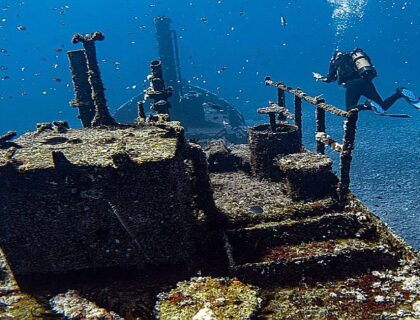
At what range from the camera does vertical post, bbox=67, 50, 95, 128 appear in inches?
391

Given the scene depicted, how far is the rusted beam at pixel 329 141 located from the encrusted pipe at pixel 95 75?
491 centimetres

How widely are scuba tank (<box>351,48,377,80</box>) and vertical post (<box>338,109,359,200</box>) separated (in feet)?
20.6

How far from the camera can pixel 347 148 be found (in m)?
6.85

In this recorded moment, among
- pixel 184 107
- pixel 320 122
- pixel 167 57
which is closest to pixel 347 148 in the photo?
pixel 320 122

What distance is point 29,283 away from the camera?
552cm

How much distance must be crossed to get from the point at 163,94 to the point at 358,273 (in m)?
8.07

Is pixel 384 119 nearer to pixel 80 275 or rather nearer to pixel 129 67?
pixel 80 275

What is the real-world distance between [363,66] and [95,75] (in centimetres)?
914

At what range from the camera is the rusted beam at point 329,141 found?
7116 millimetres

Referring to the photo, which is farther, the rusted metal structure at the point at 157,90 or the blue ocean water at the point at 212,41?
the blue ocean water at the point at 212,41

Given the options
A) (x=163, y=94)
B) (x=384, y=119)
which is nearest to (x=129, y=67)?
(x=384, y=119)

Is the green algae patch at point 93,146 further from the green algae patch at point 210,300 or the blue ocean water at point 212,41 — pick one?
the blue ocean water at point 212,41

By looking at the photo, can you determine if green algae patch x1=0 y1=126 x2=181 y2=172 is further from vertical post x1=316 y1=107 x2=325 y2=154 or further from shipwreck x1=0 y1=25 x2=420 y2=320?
vertical post x1=316 y1=107 x2=325 y2=154

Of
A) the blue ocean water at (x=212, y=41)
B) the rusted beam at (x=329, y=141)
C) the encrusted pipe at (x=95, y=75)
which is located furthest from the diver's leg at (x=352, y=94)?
the blue ocean water at (x=212, y=41)
